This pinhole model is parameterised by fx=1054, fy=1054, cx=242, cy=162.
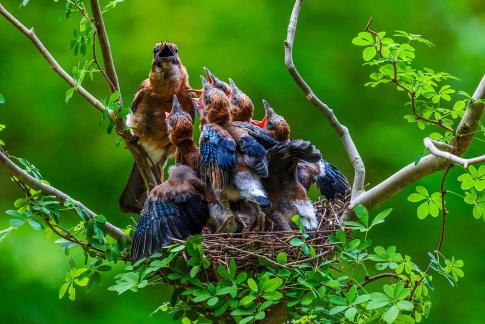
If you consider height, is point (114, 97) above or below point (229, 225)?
→ above

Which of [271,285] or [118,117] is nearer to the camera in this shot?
[271,285]

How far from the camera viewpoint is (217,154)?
3.89 meters

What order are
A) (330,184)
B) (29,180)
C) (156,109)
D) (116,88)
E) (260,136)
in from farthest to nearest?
(156,109), (330,184), (116,88), (260,136), (29,180)

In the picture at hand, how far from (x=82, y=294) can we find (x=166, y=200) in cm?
359

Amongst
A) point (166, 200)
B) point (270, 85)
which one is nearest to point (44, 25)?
point (270, 85)

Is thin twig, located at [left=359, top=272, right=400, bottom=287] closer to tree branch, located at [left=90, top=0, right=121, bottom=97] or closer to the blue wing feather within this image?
the blue wing feather

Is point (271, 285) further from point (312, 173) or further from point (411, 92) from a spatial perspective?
point (312, 173)

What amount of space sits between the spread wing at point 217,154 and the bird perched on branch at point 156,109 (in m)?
0.97

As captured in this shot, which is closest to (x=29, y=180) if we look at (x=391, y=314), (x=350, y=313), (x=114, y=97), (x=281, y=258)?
(x=114, y=97)

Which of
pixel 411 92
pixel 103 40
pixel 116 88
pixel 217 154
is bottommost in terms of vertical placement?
pixel 217 154

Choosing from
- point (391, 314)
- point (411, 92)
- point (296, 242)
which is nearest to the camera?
point (391, 314)

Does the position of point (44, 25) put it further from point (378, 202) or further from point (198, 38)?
point (378, 202)

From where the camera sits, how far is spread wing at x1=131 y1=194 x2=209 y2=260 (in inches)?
151

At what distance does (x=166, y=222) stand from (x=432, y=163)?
999 mm
